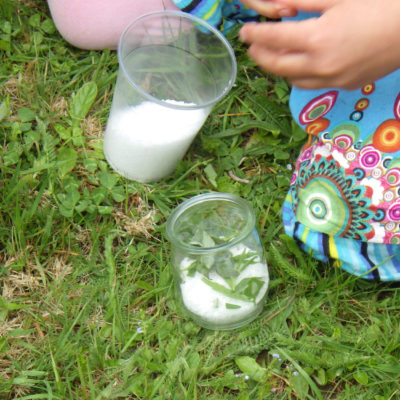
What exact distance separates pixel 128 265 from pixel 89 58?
1.81 ft

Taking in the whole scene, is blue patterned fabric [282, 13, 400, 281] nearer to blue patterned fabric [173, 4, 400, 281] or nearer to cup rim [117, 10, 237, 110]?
blue patterned fabric [173, 4, 400, 281]

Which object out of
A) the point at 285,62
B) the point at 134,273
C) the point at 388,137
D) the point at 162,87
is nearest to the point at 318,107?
the point at 388,137

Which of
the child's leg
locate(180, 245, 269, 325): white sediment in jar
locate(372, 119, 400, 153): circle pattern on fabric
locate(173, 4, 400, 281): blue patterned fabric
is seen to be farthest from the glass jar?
the child's leg

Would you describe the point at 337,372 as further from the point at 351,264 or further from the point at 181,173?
the point at 181,173

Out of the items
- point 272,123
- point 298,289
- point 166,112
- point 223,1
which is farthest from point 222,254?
point 223,1

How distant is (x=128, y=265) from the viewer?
4.29 ft

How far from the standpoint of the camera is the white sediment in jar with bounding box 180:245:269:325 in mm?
1197

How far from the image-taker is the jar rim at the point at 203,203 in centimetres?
114

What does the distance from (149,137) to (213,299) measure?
35cm

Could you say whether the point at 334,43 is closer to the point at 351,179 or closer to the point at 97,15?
the point at 351,179

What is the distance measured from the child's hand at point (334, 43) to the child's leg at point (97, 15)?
0.59m

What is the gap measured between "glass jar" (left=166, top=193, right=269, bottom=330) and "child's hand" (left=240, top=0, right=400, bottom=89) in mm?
343

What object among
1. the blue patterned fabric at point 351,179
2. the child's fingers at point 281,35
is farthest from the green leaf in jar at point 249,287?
the child's fingers at point 281,35

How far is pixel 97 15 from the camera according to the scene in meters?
Result: 1.48
